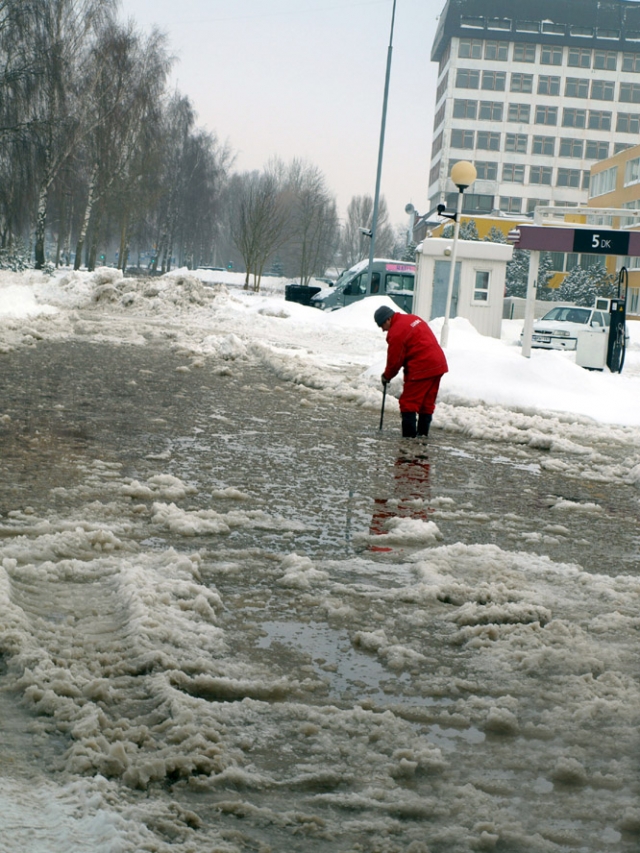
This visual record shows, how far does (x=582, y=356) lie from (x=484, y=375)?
563 cm

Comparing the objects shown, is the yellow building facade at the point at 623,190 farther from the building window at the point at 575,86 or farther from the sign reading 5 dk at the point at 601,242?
the sign reading 5 dk at the point at 601,242

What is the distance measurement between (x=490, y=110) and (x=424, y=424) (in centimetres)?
8656

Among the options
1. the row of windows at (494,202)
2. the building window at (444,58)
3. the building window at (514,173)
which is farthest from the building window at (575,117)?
the building window at (444,58)

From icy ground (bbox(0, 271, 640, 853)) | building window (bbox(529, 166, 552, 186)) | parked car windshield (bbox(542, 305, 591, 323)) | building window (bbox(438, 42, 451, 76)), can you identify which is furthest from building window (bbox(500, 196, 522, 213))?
icy ground (bbox(0, 271, 640, 853))

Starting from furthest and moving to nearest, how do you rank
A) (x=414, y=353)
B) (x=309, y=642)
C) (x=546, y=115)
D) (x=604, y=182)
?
(x=546, y=115) → (x=604, y=182) → (x=414, y=353) → (x=309, y=642)

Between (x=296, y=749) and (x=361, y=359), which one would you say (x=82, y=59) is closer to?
(x=361, y=359)

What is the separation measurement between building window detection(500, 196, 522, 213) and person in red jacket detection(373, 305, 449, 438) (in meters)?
Answer: 83.4

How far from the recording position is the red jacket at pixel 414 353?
35.9 ft

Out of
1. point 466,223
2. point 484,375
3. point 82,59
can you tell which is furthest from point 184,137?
point 484,375

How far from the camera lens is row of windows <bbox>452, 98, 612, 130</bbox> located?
301ft

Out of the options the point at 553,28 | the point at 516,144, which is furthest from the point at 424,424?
the point at 553,28

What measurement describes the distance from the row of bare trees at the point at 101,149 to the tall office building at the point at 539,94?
1553 cm

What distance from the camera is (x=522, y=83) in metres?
91.8

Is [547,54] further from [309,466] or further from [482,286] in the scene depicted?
[309,466]
